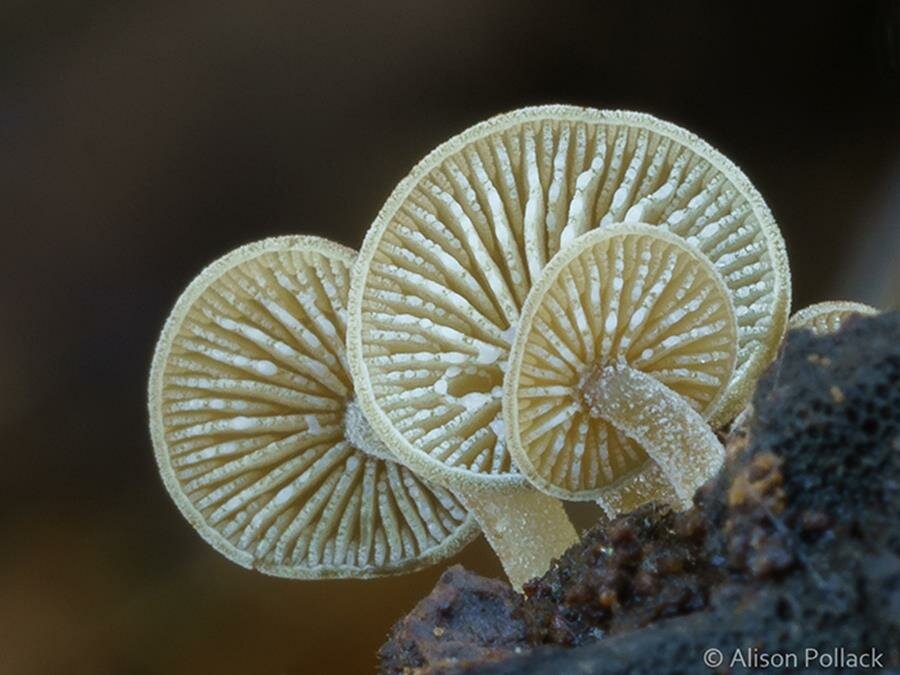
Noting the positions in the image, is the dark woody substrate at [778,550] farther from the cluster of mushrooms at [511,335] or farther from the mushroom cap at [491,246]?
the mushroom cap at [491,246]

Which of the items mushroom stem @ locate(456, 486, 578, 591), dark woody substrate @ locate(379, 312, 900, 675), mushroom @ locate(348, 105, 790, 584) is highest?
mushroom @ locate(348, 105, 790, 584)

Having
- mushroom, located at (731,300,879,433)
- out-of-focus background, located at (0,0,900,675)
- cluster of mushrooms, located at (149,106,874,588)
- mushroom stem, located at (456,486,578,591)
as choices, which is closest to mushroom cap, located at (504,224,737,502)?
cluster of mushrooms, located at (149,106,874,588)

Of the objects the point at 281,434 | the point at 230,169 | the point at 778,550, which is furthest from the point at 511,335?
the point at 230,169

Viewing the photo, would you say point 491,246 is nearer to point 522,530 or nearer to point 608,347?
point 608,347

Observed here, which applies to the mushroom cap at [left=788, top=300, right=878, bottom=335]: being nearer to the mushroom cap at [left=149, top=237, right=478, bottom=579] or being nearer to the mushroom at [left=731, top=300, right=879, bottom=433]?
the mushroom at [left=731, top=300, right=879, bottom=433]

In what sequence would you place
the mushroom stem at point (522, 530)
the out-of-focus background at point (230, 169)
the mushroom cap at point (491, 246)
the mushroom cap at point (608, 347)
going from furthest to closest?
the out-of-focus background at point (230, 169), the mushroom stem at point (522, 530), the mushroom cap at point (491, 246), the mushroom cap at point (608, 347)

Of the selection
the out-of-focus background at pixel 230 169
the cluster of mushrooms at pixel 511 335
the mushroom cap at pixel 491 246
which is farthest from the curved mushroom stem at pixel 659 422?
the out-of-focus background at pixel 230 169

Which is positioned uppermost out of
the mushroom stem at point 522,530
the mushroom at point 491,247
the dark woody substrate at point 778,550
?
the mushroom at point 491,247
